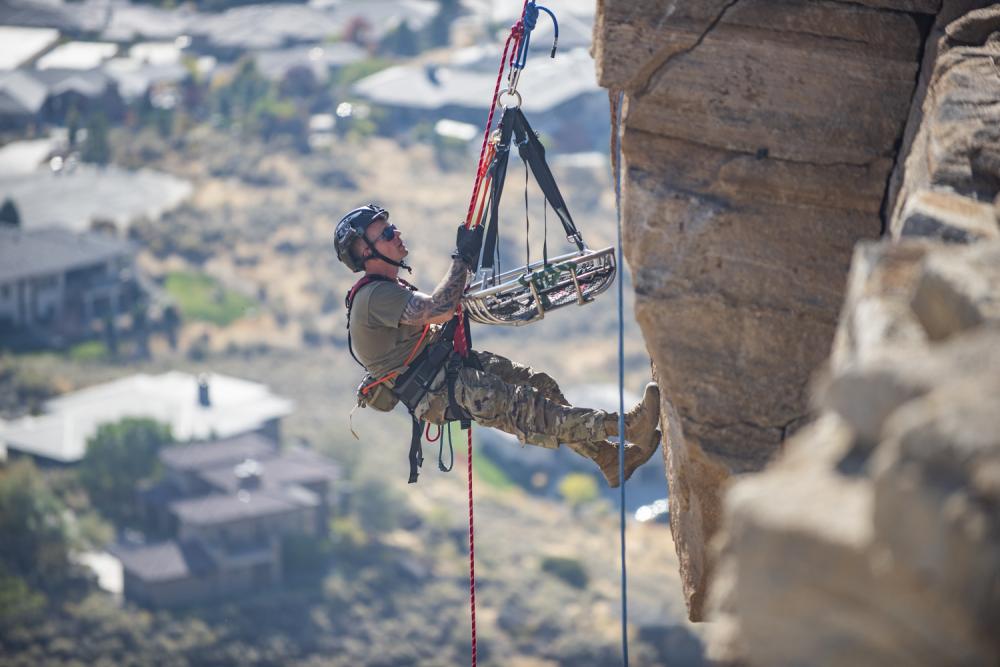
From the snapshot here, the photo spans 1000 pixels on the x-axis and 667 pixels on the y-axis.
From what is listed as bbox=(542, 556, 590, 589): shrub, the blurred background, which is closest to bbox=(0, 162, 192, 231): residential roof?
the blurred background

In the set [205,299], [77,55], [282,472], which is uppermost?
[77,55]

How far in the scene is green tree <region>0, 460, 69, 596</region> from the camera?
42625 millimetres

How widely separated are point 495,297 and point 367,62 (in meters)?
72.5

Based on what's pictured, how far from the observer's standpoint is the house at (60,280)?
178 ft

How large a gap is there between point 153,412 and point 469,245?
42.2 meters

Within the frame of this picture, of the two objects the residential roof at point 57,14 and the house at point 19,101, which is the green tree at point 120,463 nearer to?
the house at point 19,101

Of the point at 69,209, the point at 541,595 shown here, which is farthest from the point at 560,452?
the point at 69,209

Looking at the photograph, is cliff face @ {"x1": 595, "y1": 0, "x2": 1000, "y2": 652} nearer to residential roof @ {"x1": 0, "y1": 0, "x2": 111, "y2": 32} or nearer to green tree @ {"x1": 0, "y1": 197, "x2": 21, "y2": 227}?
green tree @ {"x1": 0, "y1": 197, "x2": 21, "y2": 227}

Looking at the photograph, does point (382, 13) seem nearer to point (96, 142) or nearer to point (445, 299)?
point (96, 142)

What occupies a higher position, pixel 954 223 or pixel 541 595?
pixel 954 223

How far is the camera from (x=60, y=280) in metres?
55.3

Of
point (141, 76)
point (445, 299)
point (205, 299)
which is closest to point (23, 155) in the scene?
point (141, 76)

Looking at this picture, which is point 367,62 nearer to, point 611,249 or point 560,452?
point 560,452

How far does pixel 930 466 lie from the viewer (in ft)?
12.0
